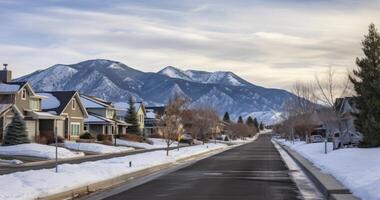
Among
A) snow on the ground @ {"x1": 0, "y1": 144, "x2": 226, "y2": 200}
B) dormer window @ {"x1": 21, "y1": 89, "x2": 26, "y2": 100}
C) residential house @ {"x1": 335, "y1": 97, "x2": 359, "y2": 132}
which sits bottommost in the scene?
snow on the ground @ {"x1": 0, "y1": 144, "x2": 226, "y2": 200}

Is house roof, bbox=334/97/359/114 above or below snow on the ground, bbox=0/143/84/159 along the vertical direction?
above

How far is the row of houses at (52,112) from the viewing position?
61.0 metres

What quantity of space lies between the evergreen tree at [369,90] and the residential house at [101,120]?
49.9 meters

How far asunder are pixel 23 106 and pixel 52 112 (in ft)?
24.7

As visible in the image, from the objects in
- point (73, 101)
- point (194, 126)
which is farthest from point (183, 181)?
point (194, 126)

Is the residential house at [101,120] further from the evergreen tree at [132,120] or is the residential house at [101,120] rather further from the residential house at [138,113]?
the residential house at [138,113]

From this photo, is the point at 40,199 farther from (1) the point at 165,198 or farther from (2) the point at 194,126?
(2) the point at 194,126

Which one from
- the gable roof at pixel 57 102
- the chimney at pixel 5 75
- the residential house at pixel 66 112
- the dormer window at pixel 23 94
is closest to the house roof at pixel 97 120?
the residential house at pixel 66 112

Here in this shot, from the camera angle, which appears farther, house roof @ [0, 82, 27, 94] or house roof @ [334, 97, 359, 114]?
house roof @ [0, 82, 27, 94]

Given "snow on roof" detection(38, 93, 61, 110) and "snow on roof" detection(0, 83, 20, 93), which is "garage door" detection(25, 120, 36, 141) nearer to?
"snow on roof" detection(0, 83, 20, 93)

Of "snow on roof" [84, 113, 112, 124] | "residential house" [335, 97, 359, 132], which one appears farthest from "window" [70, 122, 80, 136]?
"residential house" [335, 97, 359, 132]

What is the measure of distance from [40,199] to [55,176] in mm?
4715

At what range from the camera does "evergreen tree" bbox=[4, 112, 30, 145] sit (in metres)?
54.6

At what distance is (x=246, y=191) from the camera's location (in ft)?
61.8
